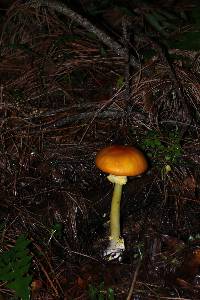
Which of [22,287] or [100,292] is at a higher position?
[22,287]

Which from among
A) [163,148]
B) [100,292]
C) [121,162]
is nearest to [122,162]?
[121,162]

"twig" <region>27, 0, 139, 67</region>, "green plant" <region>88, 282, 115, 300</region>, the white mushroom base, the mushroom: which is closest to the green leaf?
"green plant" <region>88, 282, 115, 300</region>

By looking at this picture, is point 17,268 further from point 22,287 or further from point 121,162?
point 121,162

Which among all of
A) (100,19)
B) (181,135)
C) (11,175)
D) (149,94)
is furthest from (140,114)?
(100,19)

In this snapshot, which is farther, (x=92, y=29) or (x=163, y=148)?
(x=92, y=29)

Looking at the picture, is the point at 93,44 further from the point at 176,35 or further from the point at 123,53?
the point at 176,35

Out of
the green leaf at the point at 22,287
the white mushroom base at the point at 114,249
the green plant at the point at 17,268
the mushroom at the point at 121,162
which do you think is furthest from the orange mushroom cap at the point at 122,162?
the green leaf at the point at 22,287

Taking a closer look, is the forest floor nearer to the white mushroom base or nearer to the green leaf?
the white mushroom base

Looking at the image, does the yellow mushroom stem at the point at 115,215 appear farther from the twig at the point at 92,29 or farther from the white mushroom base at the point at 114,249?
the twig at the point at 92,29
